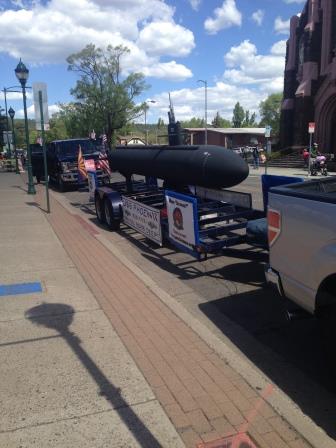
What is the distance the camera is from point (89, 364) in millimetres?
4023

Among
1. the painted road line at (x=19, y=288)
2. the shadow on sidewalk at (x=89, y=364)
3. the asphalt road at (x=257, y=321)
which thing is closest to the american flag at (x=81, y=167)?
the asphalt road at (x=257, y=321)

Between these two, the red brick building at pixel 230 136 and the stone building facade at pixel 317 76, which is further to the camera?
the red brick building at pixel 230 136

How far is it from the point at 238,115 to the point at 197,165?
131835mm

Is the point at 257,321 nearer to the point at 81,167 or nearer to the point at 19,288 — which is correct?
the point at 19,288

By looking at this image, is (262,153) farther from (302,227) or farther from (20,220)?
(302,227)

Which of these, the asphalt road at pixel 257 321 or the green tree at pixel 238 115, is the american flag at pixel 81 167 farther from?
the green tree at pixel 238 115

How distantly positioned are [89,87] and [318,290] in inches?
2429

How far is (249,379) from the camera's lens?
3.77 meters

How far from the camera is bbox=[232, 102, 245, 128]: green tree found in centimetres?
13338

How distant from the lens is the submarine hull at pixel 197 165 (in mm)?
7621

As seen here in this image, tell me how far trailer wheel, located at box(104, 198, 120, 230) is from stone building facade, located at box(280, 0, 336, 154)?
92.1 feet

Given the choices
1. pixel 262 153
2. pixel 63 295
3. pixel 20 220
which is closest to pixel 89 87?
pixel 262 153

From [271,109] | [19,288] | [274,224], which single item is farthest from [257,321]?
[271,109]

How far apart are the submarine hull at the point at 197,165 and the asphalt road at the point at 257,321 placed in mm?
1397
